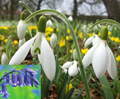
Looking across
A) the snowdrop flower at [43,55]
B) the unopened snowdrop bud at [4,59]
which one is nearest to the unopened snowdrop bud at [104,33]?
the snowdrop flower at [43,55]

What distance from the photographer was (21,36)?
730 mm

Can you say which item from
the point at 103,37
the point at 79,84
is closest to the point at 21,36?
the point at 103,37

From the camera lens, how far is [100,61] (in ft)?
1.32

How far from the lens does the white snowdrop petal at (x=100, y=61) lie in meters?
0.40

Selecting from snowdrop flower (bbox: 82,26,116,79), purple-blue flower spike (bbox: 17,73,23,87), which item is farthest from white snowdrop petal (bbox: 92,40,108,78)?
purple-blue flower spike (bbox: 17,73,23,87)

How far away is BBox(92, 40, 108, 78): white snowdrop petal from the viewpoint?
0.40 metres

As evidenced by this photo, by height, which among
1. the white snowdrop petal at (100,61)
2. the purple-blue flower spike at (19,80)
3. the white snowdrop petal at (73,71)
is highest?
the white snowdrop petal at (100,61)

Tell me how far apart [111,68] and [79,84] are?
70cm

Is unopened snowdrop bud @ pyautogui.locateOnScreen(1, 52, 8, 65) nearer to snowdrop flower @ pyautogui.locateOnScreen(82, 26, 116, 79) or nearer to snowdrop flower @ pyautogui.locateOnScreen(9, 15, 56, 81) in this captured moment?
snowdrop flower @ pyautogui.locateOnScreen(9, 15, 56, 81)

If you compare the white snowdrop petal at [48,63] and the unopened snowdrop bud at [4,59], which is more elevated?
the white snowdrop petal at [48,63]

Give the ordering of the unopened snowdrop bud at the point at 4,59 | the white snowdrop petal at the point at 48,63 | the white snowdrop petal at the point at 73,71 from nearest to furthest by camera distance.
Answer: the white snowdrop petal at the point at 48,63
the white snowdrop petal at the point at 73,71
the unopened snowdrop bud at the point at 4,59

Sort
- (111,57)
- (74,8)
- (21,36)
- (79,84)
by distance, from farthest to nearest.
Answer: (74,8), (79,84), (21,36), (111,57)

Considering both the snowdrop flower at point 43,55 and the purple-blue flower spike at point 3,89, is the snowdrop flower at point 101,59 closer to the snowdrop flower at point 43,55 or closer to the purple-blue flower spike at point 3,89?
the snowdrop flower at point 43,55

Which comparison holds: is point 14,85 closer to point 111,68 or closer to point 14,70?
point 14,70
